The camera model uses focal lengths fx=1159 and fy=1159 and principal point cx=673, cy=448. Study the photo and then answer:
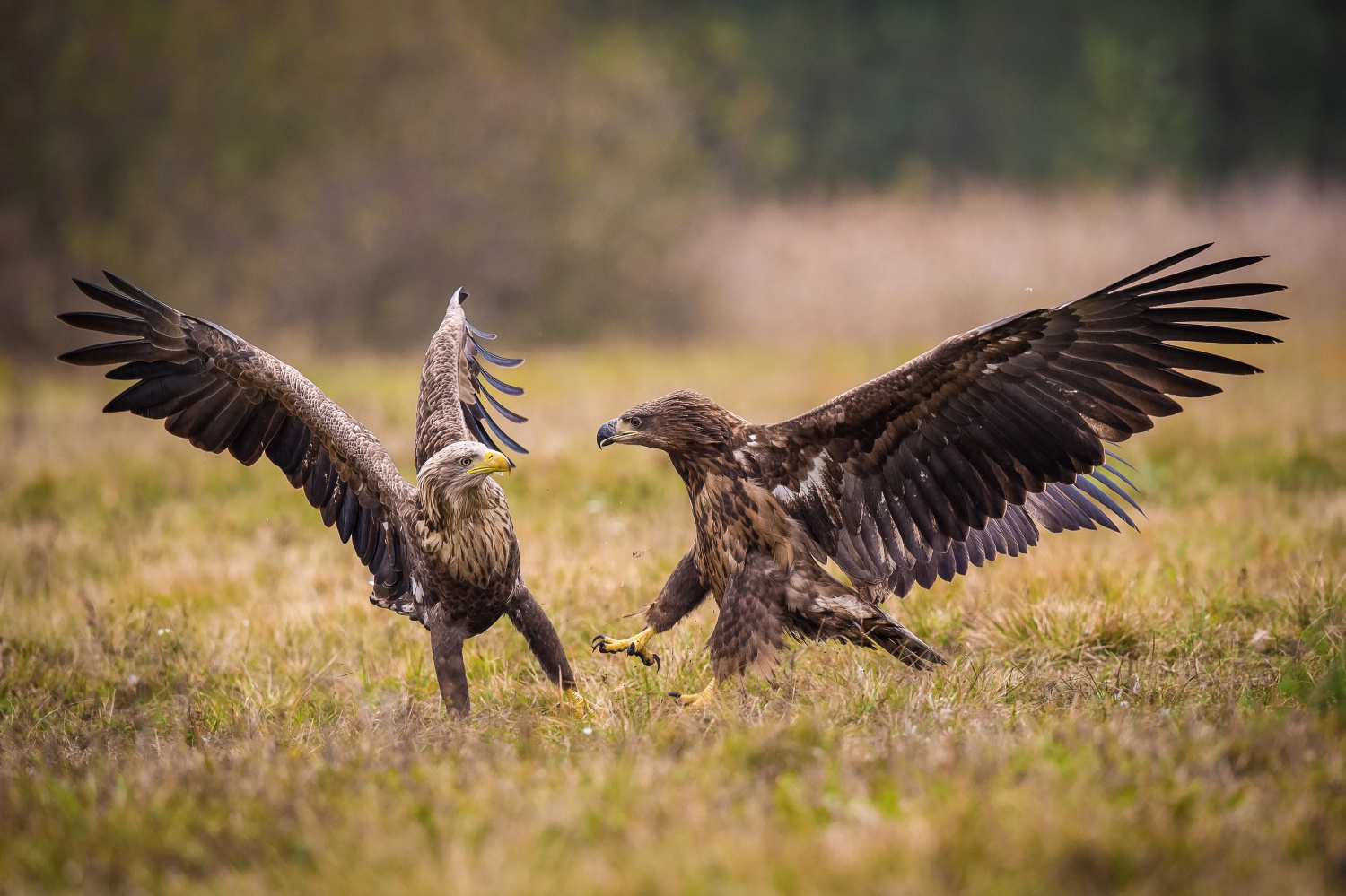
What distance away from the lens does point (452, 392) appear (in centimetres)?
492

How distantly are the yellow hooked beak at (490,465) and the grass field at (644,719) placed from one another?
2.84 feet

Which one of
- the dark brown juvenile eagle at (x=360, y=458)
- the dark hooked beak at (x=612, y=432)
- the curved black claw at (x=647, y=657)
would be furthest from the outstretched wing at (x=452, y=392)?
the curved black claw at (x=647, y=657)

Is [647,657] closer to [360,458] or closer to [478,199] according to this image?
[360,458]

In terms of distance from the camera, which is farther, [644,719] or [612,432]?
[612,432]

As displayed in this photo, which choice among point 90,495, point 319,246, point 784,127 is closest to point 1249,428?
point 90,495

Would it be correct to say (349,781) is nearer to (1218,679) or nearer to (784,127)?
(1218,679)

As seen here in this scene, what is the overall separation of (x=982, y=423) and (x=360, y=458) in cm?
236

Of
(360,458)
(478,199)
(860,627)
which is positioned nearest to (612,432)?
(360,458)

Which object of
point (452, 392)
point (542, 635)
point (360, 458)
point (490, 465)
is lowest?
point (542, 635)

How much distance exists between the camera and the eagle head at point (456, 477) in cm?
400

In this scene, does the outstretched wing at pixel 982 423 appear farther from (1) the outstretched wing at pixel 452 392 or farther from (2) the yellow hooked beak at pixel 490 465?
(1) the outstretched wing at pixel 452 392

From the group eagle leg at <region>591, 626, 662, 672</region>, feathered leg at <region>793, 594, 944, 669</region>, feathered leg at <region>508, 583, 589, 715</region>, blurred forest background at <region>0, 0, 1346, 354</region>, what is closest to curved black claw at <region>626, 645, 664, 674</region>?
eagle leg at <region>591, 626, 662, 672</region>

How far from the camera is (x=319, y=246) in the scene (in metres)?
18.3

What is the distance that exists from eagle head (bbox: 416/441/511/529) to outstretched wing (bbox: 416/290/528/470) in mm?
438
